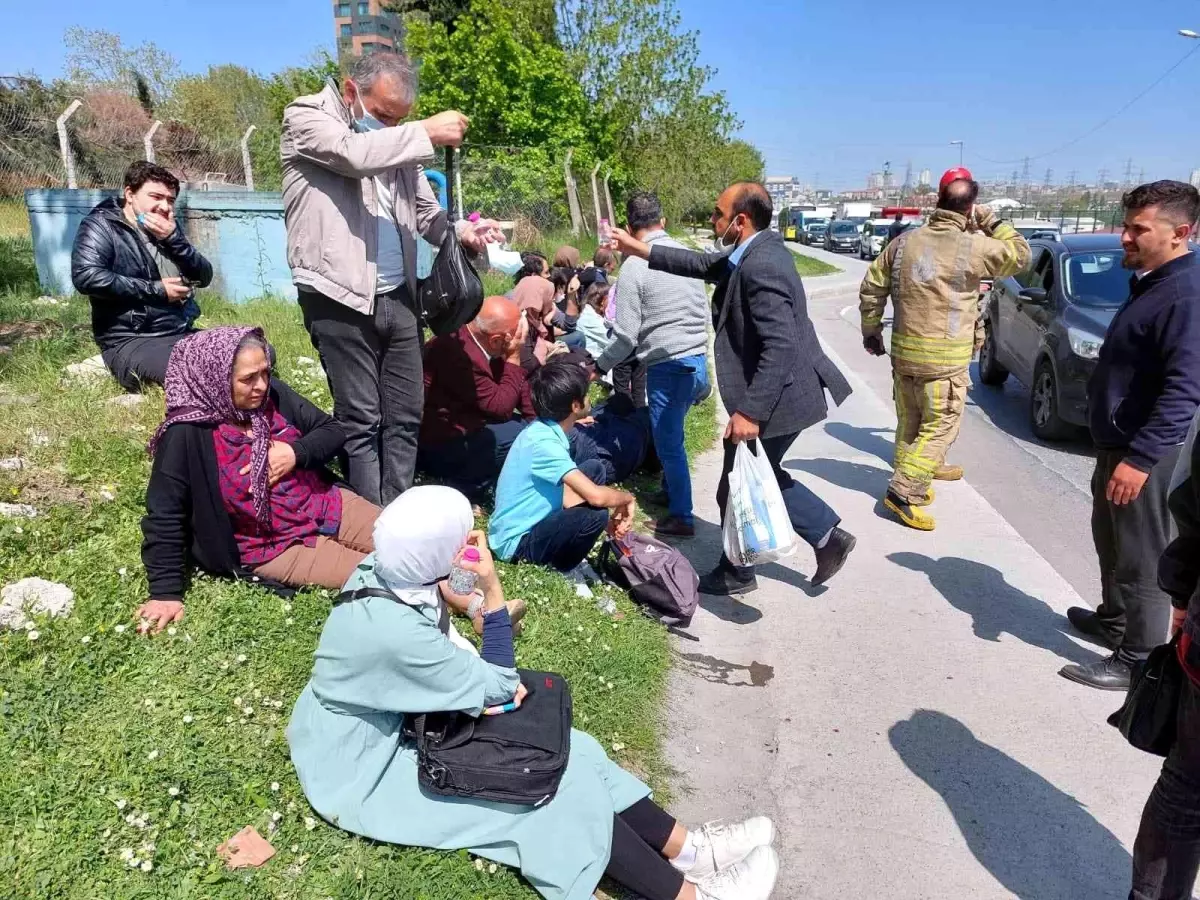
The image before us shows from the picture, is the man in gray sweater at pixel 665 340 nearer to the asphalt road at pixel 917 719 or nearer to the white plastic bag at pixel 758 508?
the asphalt road at pixel 917 719

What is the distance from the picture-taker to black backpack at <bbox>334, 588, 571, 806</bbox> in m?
2.36

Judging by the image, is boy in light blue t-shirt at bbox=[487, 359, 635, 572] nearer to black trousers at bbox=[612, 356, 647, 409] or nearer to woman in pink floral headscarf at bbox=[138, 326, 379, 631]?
woman in pink floral headscarf at bbox=[138, 326, 379, 631]

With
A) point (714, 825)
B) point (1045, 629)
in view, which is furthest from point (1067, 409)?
point (714, 825)

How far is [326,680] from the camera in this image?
7.92 ft

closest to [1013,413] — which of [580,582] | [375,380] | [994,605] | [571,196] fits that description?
[994,605]

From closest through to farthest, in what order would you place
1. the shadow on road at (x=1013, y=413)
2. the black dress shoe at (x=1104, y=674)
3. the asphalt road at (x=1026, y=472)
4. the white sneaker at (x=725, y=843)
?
the white sneaker at (x=725, y=843)
the black dress shoe at (x=1104, y=674)
the asphalt road at (x=1026, y=472)
the shadow on road at (x=1013, y=413)

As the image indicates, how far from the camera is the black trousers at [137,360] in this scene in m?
5.15

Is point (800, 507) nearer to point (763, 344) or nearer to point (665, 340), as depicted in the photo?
point (763, 344)

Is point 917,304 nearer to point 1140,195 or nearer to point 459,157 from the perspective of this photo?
point 1140,195

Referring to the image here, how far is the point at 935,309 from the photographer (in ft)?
18.1

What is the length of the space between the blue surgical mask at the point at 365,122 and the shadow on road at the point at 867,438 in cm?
490

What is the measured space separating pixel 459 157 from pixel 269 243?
570 cm

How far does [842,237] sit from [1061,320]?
3879cm

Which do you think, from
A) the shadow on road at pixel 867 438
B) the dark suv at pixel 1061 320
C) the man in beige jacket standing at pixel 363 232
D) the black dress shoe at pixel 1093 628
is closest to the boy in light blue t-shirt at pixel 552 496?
the man in beige jacket standing at pixel 363 232
